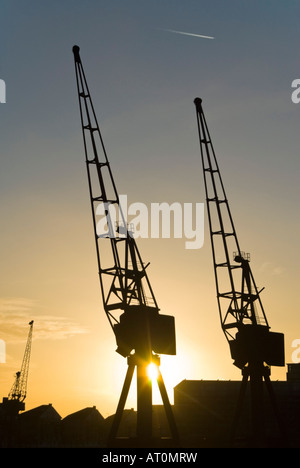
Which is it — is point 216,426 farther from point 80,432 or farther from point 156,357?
point 156,357

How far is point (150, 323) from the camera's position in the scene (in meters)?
39.7

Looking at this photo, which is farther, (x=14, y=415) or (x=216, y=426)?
(x=14, y=415)

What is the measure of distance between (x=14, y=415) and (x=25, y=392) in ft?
41.9

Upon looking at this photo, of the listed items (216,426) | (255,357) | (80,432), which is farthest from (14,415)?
(255,357)

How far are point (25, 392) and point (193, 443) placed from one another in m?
38.8

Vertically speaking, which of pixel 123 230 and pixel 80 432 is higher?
pixel 123 230

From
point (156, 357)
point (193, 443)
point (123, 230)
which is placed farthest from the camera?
point (193, 443)

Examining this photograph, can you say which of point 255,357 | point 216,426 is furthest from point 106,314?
point 216,426
